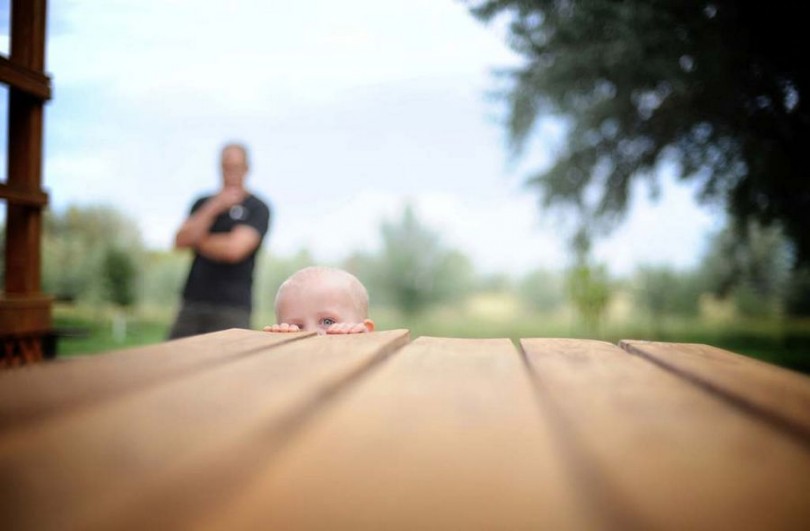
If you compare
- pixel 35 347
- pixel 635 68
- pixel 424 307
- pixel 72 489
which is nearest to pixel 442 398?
pixel 72 489

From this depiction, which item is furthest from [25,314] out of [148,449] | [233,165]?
[148,449]

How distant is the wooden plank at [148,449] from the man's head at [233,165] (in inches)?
138

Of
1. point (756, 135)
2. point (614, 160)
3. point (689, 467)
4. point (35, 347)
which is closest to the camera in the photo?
point (689, 467)

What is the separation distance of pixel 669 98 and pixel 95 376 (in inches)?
367

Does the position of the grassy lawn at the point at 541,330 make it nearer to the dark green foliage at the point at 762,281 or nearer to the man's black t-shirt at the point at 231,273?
the dark green foliage at the point at 762,281

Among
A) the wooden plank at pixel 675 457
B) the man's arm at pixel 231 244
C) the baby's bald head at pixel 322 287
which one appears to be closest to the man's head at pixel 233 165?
the man's arm at pixel 231 244

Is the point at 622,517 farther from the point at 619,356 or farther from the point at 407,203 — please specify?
the point at 407,203

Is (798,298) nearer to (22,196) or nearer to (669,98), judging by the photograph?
(669,98)

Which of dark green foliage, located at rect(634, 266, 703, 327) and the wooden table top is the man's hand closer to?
the wooden table top

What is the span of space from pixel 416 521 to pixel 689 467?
0.31 m

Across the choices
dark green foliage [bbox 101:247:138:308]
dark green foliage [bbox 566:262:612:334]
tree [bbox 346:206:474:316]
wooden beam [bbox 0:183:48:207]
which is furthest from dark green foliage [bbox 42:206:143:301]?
wooden beam [bbox 0:183:48:207]

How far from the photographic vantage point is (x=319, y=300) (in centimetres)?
248

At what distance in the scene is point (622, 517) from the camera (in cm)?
50

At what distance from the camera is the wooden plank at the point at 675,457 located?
0.52 metres
